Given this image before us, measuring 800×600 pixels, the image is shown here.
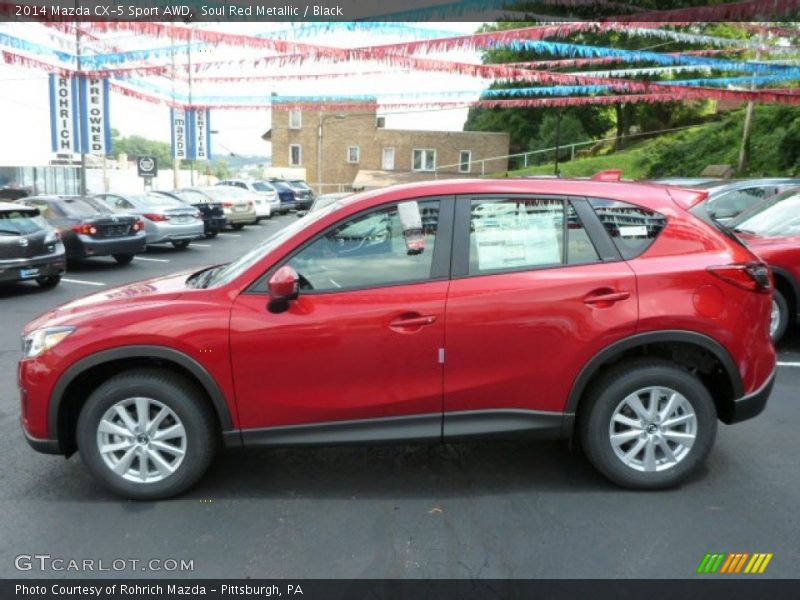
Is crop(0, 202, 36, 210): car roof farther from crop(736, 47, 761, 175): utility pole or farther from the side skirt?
crop(736, 47, 761, 175): utility pole

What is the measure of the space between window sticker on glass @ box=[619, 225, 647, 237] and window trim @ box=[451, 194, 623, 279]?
0.10 meters

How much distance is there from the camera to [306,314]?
11.7 feet

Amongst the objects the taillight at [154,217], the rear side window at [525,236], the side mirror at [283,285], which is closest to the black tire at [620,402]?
the rear side window at [525,236]

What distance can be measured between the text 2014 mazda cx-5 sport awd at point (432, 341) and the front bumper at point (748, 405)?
12mm

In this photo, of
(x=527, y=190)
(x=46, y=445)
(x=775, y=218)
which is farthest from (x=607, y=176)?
(x=775, y=218)

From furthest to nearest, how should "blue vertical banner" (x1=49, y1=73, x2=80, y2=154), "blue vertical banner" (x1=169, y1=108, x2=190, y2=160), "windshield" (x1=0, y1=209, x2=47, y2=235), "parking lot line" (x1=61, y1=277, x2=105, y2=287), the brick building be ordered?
1. the brick building
2. "blue vertical banner" (x1=169, y1=108, x2=190, y2=160)
3. "blue vertical banner" (x1=49, y1=73, x2=80, y2=154)
4. "parking lot line" (x1=61, y1=277, x2=105, y2=287)
5. "windshield" (x1=0, y1=209, x2=47, y2=235)

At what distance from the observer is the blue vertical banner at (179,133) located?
3061 centimetres

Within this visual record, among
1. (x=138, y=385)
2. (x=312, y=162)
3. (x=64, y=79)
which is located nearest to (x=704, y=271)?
(x=138, y=385)

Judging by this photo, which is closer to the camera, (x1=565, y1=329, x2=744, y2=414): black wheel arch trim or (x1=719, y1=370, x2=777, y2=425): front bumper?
(x1=565, y1=329, x2=744, y2=414): black wheel arch trim

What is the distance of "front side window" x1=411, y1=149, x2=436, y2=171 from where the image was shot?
160 feet

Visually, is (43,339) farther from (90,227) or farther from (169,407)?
(90,227)

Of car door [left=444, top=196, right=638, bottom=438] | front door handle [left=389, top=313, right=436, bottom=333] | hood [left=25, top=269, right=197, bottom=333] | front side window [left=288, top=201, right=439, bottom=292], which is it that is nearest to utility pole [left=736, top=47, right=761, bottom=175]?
car door [left=444, top=196, right=638, bottom=438]

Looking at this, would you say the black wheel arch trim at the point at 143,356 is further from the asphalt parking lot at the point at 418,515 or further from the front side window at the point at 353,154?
the front side window at the point at 353,154

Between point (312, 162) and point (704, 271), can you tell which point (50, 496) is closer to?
point (704, 271)
